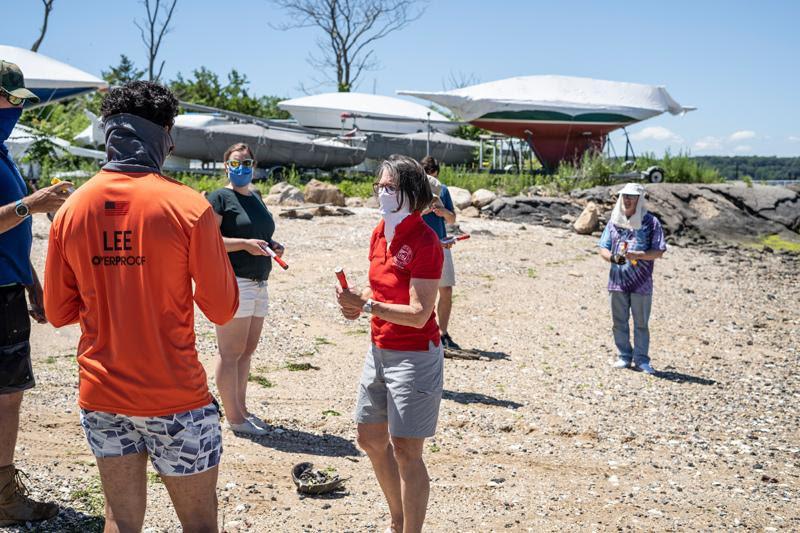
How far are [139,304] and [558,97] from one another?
27037mm

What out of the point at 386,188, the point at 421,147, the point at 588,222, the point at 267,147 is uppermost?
the point at 421,147

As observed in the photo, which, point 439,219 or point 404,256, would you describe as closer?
point 404,256

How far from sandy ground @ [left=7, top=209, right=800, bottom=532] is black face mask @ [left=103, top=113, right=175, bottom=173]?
85.8 inches

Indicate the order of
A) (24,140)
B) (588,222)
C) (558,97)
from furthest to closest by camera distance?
(558,97), (24,140), (588,222)

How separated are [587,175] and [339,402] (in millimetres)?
16576

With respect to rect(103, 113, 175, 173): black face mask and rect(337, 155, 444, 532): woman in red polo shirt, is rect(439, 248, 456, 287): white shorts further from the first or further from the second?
rect(103, 113, 175, 173): black face mask

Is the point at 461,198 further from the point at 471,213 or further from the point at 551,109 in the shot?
the point at 551,109

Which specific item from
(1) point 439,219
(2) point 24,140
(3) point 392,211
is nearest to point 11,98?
(3) point 392,211

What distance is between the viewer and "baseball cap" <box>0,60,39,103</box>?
3920 millimetres

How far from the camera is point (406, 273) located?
3.89 m

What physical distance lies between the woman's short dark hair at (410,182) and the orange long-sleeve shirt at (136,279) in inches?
49.2

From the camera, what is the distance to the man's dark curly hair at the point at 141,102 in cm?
289

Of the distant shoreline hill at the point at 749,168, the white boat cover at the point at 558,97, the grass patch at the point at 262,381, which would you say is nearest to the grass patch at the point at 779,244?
the distant shoreline hill at the point at 749,168

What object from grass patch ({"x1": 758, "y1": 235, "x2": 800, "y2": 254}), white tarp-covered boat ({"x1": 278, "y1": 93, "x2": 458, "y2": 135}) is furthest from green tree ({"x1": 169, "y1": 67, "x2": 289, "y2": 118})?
grass patch ({"x1": 758, "y1": 235, "x2": 800, "y2": 254})
